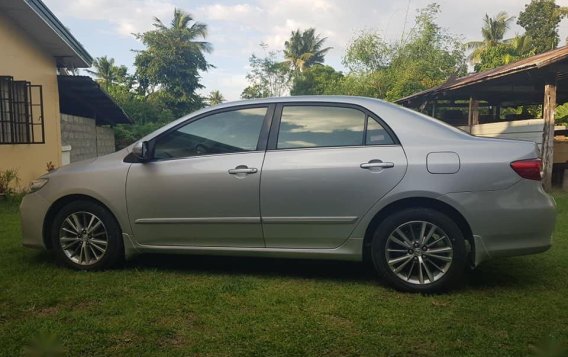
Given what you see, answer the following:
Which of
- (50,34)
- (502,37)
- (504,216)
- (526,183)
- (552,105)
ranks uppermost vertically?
(502,37)

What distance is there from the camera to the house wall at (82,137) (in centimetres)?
1266

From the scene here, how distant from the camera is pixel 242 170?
3.92 meters

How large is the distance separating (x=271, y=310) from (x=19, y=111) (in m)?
8.25

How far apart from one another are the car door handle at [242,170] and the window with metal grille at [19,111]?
271 inches

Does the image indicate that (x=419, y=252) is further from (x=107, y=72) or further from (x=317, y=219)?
(x=107, y=72)

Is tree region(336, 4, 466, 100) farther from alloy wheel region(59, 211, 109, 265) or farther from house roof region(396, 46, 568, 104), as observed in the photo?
alloy wheel region(59, 211, 109, 265)

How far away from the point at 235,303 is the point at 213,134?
1.47 m

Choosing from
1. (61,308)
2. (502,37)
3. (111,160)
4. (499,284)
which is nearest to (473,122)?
(499,284)

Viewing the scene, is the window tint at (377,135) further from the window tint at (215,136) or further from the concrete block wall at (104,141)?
the concrete block wall at (104,141)

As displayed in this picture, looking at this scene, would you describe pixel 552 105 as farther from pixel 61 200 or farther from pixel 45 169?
pixel 45 169

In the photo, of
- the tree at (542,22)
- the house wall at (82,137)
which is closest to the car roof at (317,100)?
the house wall at (82,137)

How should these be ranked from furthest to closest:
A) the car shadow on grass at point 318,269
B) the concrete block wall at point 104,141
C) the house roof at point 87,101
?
the concrete block wall at point 104,141 < the house roof at point 87,101 < the car shadow on grass at point 318,269

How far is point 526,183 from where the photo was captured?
3543mm

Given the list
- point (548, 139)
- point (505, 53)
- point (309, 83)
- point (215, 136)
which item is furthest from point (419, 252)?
point (309, 83)
